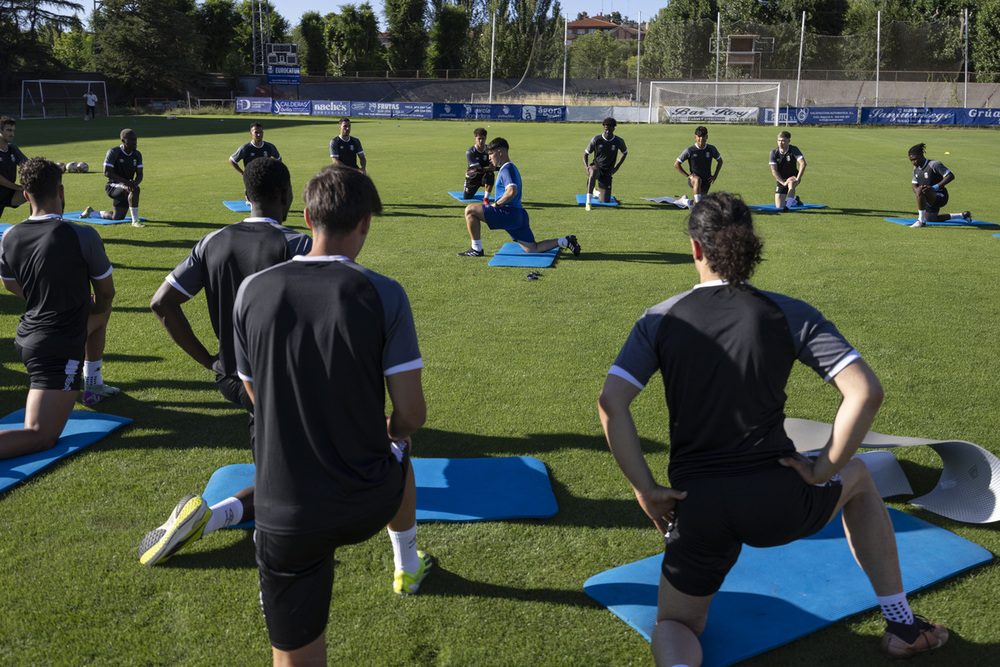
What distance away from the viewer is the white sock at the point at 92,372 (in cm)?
604

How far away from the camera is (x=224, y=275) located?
376 cm

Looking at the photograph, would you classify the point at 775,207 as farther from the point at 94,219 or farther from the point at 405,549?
the point at 405,549

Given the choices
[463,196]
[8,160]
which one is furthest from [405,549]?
[463,196]

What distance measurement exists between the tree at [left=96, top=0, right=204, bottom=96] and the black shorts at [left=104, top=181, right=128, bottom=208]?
170 ft

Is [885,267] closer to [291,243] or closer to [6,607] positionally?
[291,243]

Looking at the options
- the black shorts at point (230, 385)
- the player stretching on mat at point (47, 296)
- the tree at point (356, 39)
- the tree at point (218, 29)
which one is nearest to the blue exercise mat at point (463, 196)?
the player stretching on mat at point (47, 296)

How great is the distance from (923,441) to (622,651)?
2.26m

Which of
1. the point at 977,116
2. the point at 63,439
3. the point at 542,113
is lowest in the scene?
the point at 63,439

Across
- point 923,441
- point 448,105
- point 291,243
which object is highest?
point 448,105

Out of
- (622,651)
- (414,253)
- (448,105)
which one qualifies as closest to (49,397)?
(622,651)

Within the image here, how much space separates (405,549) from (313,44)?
255 feet

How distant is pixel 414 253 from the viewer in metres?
11.5

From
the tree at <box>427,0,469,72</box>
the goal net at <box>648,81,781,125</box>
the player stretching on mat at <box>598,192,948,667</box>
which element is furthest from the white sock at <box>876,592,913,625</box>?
the tree at <box>427,0,469,72</box>

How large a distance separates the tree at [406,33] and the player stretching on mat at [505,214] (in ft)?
228
